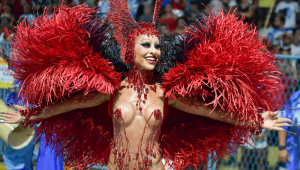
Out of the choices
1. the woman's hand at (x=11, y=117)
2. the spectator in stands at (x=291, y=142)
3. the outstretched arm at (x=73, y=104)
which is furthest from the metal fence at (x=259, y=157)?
the woman's hand at (x=11, y=117)

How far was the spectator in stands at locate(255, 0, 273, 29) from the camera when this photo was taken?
4.41 meters

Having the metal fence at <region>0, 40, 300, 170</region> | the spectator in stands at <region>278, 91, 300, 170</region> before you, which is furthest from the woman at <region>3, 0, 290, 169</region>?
the metal fence at <region>0, 40, 300, 170</region>

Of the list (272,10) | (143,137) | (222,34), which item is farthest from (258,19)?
(143,137)

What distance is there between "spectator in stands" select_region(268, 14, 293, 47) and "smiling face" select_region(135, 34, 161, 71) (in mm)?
2890

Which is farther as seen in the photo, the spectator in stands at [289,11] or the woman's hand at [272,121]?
the spectator in stands at [289,11]

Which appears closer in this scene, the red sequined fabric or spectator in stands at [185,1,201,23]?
the red sequined fabric

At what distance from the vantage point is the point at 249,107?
173cm

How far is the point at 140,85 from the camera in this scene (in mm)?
1854

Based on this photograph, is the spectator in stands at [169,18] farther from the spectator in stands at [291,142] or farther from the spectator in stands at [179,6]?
the spectator in stands at [291,142]

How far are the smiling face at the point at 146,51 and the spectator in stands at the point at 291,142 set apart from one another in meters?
1.95

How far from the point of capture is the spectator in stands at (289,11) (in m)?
4.20

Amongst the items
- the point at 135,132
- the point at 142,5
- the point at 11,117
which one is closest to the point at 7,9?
the point at 142,5

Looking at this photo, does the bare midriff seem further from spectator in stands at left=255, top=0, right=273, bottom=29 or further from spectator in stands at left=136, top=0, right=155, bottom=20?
spectator in stands at left=255, top=0, right=273, bottom=29

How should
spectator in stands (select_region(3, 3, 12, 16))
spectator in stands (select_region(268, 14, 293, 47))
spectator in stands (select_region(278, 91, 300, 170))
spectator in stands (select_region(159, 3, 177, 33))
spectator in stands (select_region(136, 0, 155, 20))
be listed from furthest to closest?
spectator in stands (select_region(3, 3, 12, 16)), spectator in stands (select_region(136, 0, 155, 20)), spectator in stands (select_region(268, 14, 293, 47)), spectator in stands (select_region(159, 3, 177, 33)), spectator in stands (select_region(278, 91, 300, 170))
